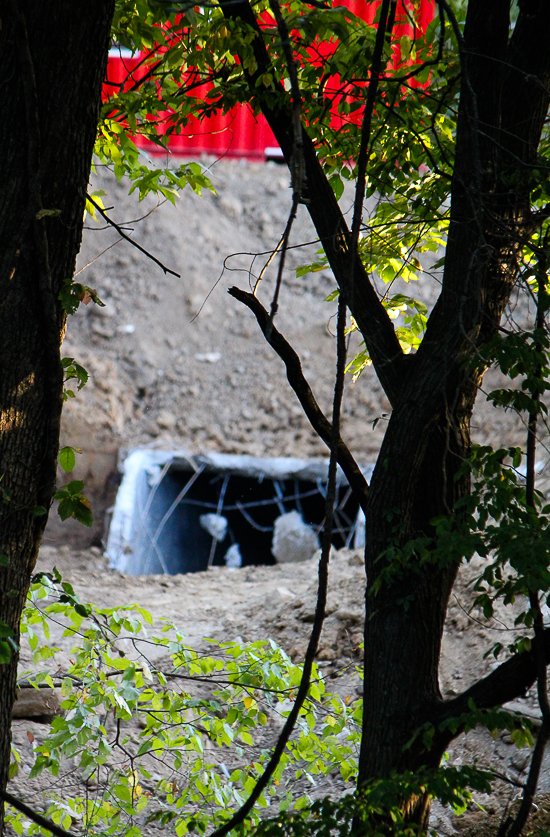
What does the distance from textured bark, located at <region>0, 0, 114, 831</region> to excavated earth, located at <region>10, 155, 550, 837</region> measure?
198 centimetres

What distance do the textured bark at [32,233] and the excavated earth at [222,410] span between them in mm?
1983

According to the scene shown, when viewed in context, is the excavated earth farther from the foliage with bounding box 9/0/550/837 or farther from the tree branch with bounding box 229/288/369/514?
the tree branch with bounding box 229/288/369/514

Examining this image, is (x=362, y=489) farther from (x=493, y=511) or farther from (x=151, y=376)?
(x=151, y=376)

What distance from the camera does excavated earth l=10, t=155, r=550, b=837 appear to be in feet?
14.5

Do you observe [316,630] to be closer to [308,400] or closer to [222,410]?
[308,400]

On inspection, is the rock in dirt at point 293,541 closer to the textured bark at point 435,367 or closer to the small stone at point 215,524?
the small stone at point 215,524

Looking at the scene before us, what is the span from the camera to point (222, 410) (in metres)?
8.39

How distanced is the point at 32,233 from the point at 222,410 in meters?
6.68

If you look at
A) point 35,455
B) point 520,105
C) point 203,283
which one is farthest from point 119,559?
point 520,105

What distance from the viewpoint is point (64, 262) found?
1.82 m

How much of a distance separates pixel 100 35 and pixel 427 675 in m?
1.96

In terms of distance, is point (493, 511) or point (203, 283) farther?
point (203, 283)

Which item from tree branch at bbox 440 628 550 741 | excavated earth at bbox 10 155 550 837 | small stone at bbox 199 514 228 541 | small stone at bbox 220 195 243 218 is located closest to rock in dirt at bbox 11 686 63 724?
excavated earth at bbox 10 155 550 837

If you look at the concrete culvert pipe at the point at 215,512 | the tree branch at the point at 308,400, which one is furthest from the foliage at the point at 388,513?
the concrete culvert pipe at the point at 215,512
